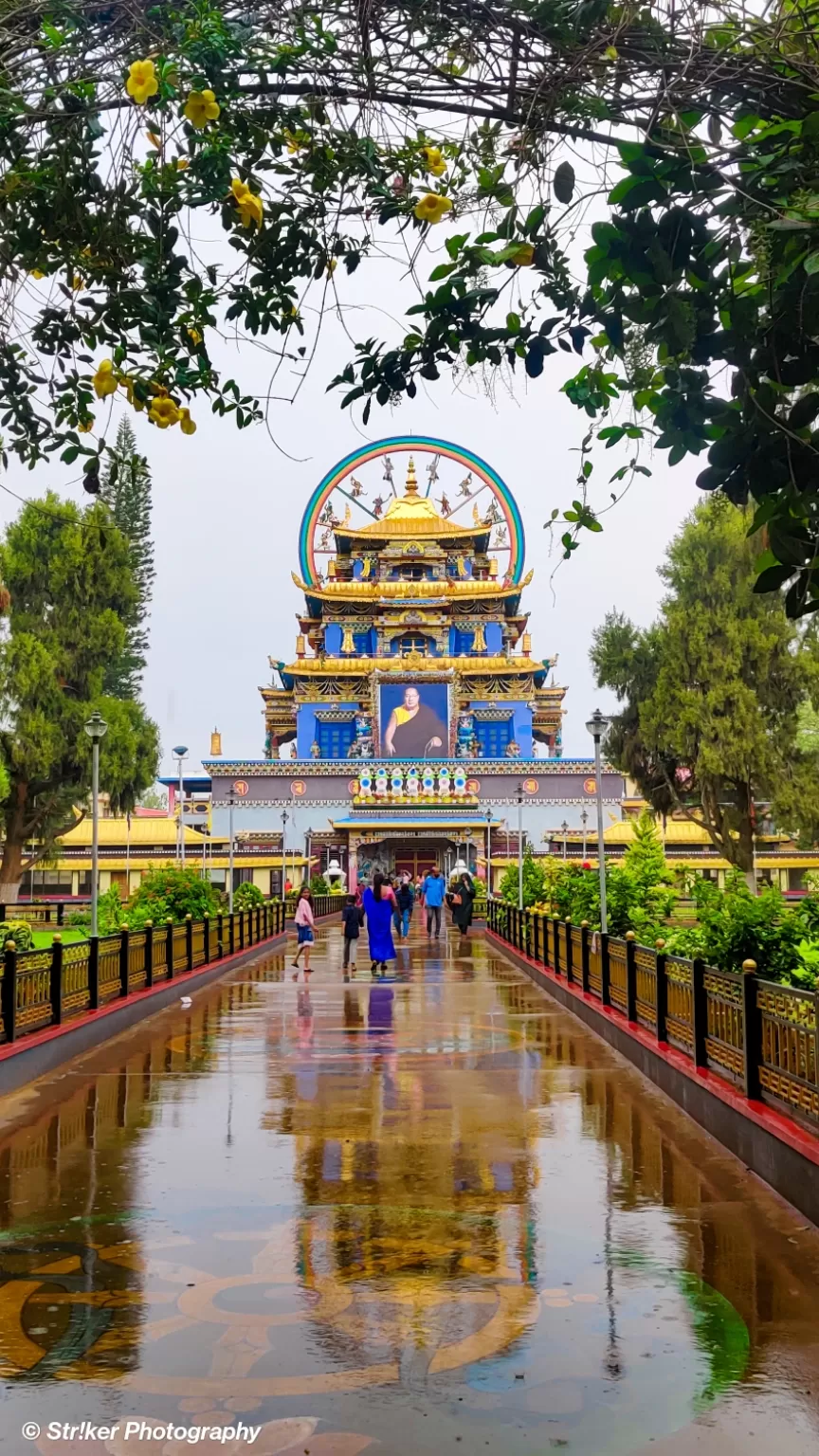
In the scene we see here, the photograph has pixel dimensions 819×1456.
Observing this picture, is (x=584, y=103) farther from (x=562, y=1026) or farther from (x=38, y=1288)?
(x=562, y=1026)

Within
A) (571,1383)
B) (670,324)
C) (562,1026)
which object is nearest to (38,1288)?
(571,1383)

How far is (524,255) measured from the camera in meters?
4.55

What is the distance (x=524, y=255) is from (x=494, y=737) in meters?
61.0

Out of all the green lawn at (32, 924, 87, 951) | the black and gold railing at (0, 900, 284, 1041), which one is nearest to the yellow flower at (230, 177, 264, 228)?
the black and gold railing at (0, 900, 284, 1041)

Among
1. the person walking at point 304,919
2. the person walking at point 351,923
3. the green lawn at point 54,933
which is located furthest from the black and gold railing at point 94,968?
the green lawn at point 54,933

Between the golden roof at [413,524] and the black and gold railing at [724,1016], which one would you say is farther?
the golden roof at [413,524]

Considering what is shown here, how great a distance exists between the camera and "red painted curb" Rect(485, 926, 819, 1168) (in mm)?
6918

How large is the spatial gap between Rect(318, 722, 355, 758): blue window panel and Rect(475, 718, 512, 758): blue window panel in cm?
630

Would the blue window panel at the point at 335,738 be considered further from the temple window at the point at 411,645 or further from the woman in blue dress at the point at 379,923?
the woman in blue dress at the point at 379,923

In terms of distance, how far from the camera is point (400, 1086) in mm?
10781

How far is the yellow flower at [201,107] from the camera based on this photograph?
421 cm

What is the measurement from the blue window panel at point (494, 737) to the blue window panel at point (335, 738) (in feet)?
20.7

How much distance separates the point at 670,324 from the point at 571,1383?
11.4 feet

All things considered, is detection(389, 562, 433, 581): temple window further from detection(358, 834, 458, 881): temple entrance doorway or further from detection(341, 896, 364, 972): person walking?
detection(341, 896, 364, 972): person walking
